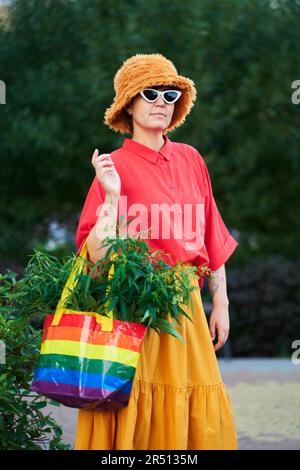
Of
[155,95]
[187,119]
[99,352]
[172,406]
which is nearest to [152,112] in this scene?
[155,95]

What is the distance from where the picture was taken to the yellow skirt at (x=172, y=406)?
132 inches

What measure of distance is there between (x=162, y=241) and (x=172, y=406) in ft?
2.00

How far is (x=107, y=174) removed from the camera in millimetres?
3361

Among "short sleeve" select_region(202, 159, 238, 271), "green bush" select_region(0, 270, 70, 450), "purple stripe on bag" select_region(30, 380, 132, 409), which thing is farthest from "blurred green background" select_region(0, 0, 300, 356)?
"purple stripe on bag" select_region(30, 380, 132, 409)

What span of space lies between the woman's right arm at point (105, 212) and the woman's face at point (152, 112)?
31cm

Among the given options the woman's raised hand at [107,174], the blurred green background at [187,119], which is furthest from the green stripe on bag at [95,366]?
the blurred green background at [187,119]

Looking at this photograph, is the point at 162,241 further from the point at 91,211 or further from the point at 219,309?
the point at 219,309

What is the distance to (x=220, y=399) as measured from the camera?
3.52 meters

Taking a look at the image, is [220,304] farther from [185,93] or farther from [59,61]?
[59,61]

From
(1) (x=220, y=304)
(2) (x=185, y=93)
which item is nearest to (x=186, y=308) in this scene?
(1) (x=220, y=304)

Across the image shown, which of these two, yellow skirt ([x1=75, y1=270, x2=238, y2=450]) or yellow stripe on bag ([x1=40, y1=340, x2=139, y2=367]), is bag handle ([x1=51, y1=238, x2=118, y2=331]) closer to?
yellow stripe on bag ([x1=40, y1=340, x2=139, y2=367])

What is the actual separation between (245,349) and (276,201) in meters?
1.83

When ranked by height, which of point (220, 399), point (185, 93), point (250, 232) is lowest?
point (220, 399)

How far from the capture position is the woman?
11.0ft
